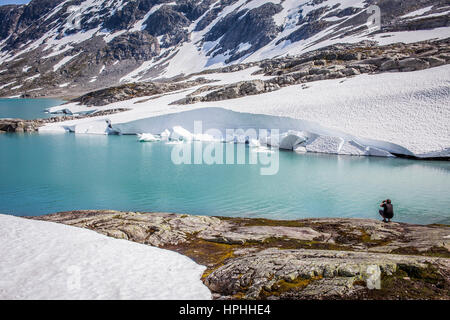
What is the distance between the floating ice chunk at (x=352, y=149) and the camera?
2444cm

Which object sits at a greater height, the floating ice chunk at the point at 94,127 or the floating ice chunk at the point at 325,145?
the floating ice chunk at the point at 94,127

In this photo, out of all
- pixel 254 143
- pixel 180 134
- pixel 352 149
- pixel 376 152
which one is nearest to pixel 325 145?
pixel 352 149

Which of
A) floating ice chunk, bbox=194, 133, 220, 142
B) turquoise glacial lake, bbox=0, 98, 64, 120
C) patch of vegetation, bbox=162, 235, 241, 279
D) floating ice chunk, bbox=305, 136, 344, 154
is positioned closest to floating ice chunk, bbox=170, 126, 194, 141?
floating ice chunk, bbox=194, 133, 220, 142

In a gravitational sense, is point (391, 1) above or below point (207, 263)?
above

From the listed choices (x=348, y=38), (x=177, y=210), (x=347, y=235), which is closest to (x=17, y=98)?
(x=348, y=38)

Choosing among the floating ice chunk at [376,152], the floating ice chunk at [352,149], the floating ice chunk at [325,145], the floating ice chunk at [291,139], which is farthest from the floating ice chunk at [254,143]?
the floating ice chunk at [376,152]

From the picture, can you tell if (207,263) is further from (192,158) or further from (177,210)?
(192,158)

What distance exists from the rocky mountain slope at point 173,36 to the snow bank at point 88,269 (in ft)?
237

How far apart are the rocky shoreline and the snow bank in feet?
1.83

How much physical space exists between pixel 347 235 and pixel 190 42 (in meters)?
151

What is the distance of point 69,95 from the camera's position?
112000 millimetres

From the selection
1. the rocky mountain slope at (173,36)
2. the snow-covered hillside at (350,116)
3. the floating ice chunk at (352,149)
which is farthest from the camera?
the rocky mountain slope at (173,36)

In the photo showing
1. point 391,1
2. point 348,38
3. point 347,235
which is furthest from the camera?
point 391,1

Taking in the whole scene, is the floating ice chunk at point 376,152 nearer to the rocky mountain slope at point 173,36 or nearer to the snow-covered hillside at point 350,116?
the snow-covered hillside at point 350,116
